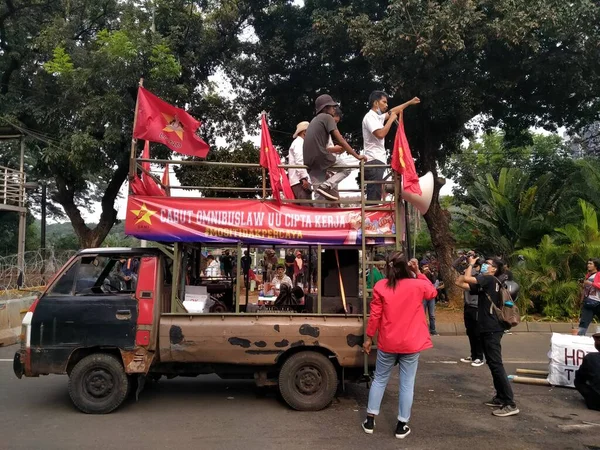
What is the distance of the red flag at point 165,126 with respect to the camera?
6180mm

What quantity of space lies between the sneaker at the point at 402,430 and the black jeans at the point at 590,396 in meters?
2.34

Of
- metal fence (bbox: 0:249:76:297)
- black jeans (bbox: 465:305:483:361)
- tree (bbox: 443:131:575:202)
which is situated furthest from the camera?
tree (bbox: 443:131:575:202)

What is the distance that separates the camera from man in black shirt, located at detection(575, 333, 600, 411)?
575cm

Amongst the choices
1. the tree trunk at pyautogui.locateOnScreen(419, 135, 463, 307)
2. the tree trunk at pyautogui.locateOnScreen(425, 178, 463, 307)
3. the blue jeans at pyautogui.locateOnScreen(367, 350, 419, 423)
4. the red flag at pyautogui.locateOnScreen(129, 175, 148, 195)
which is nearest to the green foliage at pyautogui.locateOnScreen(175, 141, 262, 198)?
the tree trunk at pyautogui.locateOnScreen(419, 135, 463, 307)

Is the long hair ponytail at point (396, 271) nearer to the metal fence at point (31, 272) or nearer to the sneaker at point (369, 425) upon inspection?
the sneaker at point (369, 425)

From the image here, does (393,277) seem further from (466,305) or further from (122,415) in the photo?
(466,305)

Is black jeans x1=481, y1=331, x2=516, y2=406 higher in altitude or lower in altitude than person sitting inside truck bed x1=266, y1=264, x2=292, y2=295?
lower

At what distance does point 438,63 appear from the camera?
12.4 m

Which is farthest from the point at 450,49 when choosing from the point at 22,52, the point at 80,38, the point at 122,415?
the point at 22,52

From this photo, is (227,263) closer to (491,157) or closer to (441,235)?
(441,235)

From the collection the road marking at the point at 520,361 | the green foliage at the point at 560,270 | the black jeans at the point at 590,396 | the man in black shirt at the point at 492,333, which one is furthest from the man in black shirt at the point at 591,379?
the green foliage at the point at 560,270

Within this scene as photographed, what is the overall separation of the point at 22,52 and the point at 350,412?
1697 cm

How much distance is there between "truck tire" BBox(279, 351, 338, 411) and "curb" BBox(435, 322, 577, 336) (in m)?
6.73

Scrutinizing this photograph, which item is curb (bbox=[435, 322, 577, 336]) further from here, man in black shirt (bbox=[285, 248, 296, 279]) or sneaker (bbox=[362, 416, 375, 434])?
sneaker (bbox=[362, 416, 375, 434])
